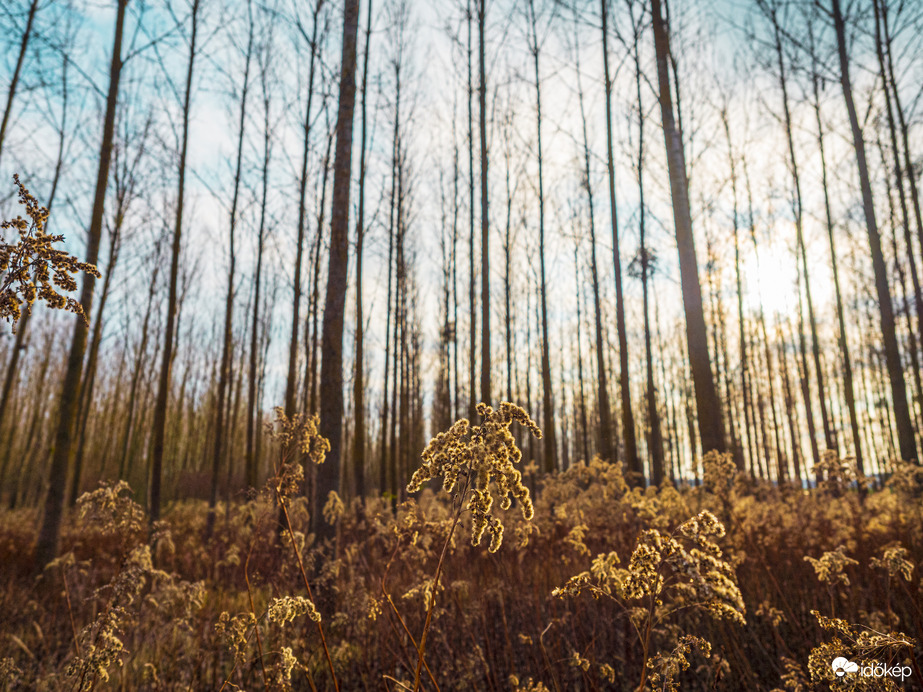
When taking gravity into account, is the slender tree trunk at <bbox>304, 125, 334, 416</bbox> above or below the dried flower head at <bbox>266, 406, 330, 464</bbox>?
above

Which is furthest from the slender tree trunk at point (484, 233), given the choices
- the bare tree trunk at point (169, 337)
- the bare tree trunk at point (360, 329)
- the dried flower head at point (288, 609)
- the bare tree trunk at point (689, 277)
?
the dried flower head at point (288, 609)

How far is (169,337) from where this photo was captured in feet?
26.1

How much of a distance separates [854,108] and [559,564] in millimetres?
9248

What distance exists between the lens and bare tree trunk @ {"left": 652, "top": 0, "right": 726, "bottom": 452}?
5402 mm

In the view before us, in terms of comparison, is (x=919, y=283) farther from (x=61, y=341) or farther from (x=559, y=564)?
(x=61, y=341)

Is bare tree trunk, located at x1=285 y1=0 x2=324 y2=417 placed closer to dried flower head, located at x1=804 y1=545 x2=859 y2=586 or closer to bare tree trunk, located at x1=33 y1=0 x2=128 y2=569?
bare tree trunk, located at x1=33 y1=0 x2=128 y2=569

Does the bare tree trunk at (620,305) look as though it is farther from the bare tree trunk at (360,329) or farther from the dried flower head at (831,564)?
the dried flower head at (831,564)

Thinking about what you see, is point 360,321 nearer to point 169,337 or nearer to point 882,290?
point 169,337

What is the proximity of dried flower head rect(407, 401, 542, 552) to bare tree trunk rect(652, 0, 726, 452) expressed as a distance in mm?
A: 4692

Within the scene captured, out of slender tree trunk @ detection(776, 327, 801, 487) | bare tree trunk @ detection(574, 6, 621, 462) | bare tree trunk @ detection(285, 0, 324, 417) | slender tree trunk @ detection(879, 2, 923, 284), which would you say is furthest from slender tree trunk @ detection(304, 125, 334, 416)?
slender tree trunk @ detection(776, 327, 801, 487)

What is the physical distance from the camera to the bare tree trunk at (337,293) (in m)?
5.04

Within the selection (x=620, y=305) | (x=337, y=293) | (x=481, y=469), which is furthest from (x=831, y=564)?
(x=620, y=305)

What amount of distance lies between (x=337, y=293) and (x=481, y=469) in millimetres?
4359

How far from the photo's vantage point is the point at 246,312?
14789 mm
